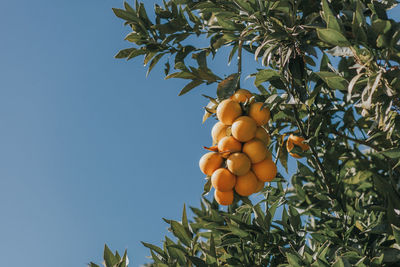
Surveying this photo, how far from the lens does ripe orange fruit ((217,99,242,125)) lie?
1639 millimetres

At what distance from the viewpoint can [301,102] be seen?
5.56 ft

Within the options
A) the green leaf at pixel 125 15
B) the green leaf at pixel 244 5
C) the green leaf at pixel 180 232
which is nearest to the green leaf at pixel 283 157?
the green leaf at pixel 180 232

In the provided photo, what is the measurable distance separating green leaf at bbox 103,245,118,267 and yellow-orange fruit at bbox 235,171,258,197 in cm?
78

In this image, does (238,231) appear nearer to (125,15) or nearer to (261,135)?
(261,135)

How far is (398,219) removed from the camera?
174 centimetres

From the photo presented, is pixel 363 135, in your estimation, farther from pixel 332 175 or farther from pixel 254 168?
pixel 254 168

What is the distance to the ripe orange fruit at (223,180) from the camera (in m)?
1.55

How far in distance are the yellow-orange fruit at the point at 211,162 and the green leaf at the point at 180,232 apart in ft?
1.76

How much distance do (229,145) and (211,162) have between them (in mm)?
95

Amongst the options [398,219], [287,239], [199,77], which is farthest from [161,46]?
[398,219]

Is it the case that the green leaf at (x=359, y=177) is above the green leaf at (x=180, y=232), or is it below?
above

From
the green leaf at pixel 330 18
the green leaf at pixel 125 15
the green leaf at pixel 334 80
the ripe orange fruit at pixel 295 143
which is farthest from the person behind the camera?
the green leaf at pixel 125 15

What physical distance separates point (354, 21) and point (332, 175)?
118 cm

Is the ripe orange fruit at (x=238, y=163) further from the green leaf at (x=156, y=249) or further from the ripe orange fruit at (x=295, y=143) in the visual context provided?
the green leaf at (x=156, y=249)
